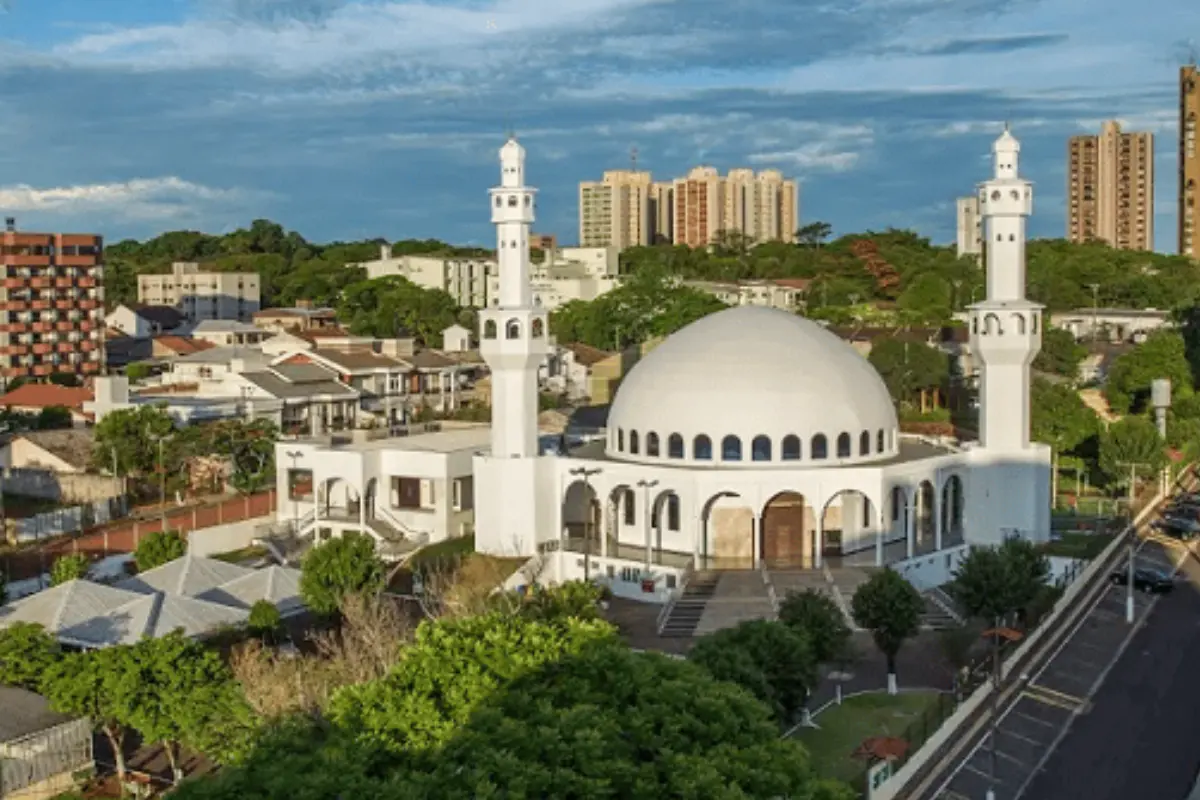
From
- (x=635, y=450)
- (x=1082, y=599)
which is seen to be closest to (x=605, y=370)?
(x=635, y=450)

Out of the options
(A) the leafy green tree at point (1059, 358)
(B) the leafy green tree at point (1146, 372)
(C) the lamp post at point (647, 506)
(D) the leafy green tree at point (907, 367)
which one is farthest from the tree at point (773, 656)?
(A) the leafy green tree at point (1059, 358)

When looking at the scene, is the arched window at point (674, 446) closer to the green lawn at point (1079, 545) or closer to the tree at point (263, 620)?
the green lawn at point (1079, 545)

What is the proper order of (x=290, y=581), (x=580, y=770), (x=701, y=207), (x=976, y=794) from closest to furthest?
(x=580, y=770) → (x=976, y=794) → (x=290, y=581) → (x=701, y=207)

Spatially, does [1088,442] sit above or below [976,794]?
above

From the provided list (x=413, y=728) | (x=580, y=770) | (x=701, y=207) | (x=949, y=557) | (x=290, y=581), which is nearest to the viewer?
(x=580, y=770)

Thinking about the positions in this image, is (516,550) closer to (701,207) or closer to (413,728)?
(413,728)

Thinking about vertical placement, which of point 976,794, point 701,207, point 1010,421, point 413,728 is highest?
point 701,207

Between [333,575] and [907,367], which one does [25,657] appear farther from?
[907,367]

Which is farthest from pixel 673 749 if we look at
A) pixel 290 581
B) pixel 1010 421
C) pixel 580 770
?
pixel 1010 421

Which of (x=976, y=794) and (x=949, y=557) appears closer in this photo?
(x=976, y=794)
